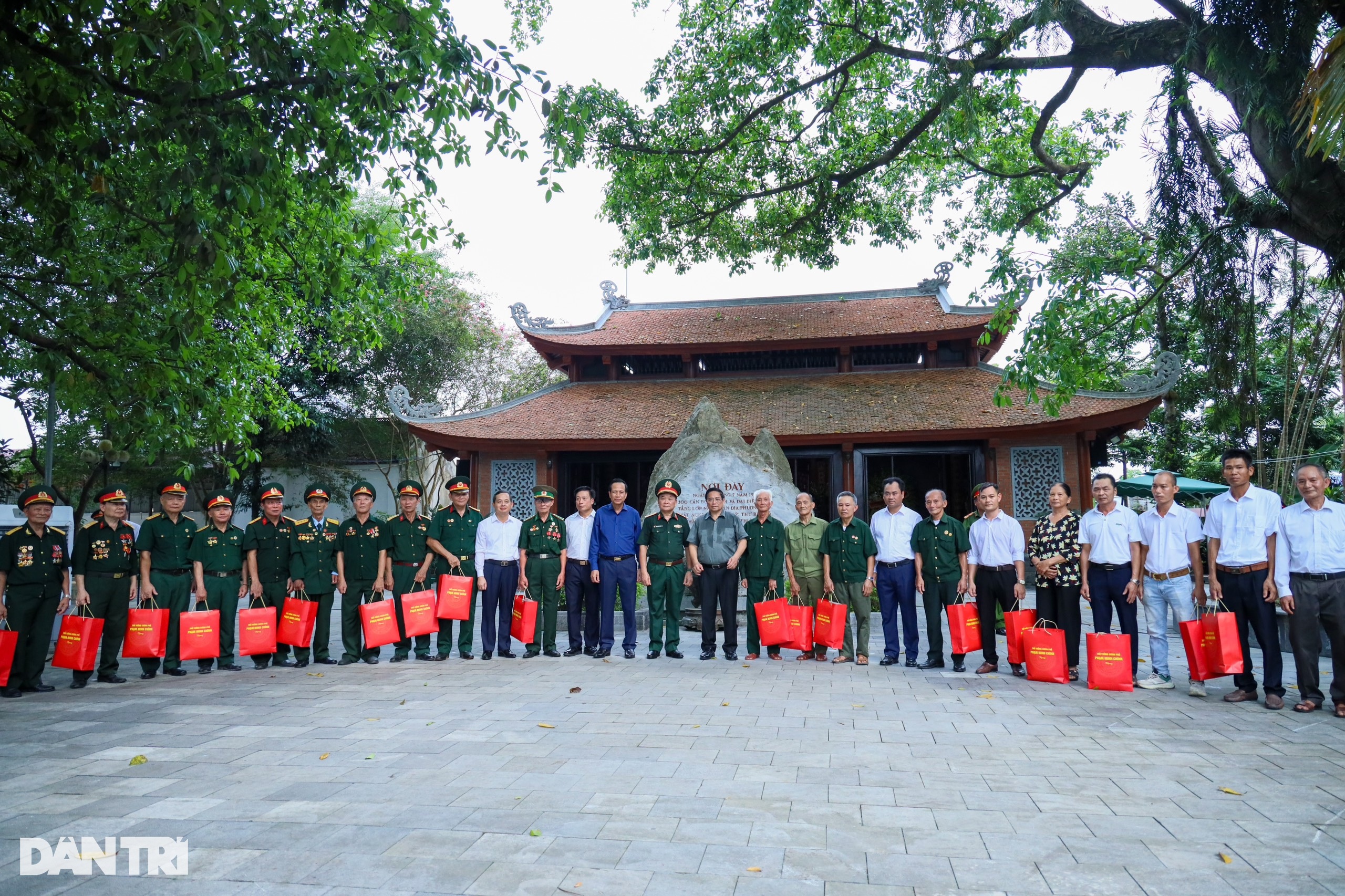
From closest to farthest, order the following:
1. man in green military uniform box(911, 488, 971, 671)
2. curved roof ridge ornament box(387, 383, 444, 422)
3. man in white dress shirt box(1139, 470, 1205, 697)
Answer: man in white dress shirt box(1139, 470, 1205, 697) → man in green military uniform box(911, 488, 971, 671) → curved roof ridge ornament box(387, 383, 444, 422)

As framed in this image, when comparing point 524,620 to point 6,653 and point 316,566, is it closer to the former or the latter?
point 316,566

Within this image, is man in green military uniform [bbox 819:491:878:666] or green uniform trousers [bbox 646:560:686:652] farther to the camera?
green uniform trousers [bbox 646:560:686:652]

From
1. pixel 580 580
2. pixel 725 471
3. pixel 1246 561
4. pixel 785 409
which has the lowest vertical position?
pixel 580 580

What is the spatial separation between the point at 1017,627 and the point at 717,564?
2.80 metres

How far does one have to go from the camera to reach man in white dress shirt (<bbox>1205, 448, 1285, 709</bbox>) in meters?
5.78

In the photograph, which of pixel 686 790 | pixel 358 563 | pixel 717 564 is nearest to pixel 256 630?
pixel 358 563

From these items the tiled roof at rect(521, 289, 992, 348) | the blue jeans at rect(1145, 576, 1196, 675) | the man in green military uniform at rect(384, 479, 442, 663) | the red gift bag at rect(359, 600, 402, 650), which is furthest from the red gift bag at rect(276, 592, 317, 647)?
the tiled roof at rect(521, 289, 992, 348)

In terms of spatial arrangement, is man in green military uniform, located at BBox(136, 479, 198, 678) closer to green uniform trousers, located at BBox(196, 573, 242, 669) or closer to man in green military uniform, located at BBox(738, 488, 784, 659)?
green uniform trousers, located at BBox(196, 573, 242, 669)

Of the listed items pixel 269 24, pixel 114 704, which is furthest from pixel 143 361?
pixel 269 24

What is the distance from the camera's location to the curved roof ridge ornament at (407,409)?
17.0 meters

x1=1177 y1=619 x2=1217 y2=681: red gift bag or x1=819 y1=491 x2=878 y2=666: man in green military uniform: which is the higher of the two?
x1=819 y1=491 x2=878 y2=666: man in green military uniform

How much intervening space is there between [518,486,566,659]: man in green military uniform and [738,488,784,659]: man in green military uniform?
1.86 metres

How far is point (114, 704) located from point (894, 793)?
555cm

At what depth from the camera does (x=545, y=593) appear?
8180 millimetres
